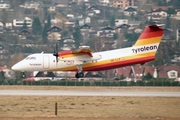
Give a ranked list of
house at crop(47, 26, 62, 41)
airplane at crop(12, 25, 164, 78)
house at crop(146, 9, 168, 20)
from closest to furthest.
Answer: airplane at crop(12, 25, 164, 78) → house at crop(47, 26, 62, 41) → house at crop(146, 9, 168, 20)

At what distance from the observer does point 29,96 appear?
47969 mm

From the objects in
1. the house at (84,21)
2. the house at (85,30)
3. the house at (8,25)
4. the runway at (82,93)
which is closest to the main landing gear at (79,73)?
the runway at (82,93)

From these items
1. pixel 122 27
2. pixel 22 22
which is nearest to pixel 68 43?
pixel 122 27

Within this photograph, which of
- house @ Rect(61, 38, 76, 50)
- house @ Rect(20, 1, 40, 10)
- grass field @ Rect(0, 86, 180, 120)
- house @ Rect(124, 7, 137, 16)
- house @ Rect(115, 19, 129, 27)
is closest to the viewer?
grass field @ Rect(0, 86, 180, 120)

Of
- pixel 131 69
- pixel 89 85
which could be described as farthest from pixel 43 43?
pixel 89 85

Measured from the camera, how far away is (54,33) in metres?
154

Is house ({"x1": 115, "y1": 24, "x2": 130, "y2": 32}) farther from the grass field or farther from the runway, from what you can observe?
the grass field

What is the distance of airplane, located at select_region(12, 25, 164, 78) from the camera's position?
2285 inches

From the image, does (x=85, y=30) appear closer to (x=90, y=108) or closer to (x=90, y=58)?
(x=90, y=58)

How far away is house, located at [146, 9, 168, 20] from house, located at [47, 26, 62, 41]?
A: 27775 mm

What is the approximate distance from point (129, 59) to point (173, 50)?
173 ft

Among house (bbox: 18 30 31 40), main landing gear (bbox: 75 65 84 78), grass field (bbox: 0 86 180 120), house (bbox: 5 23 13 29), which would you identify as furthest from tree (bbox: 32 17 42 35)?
grass field (bbox: 0 86 180 120)

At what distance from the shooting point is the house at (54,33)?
14855 cm

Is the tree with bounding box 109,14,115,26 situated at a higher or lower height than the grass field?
higher
